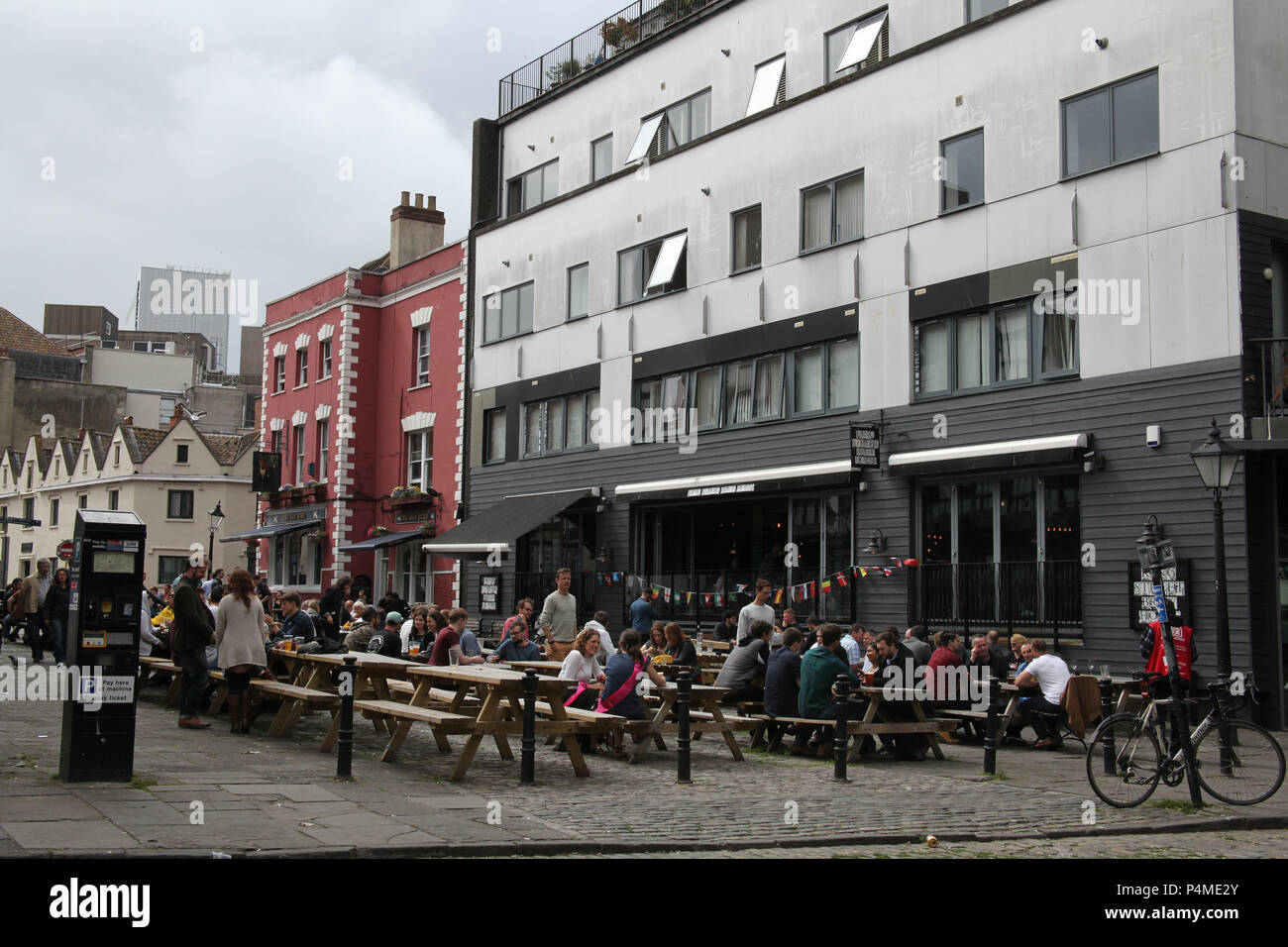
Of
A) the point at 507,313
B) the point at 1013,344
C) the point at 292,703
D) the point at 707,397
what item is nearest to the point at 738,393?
the point at 707,397

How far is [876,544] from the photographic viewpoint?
21.0 m

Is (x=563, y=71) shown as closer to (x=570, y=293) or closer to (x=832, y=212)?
(x=570, y=293)

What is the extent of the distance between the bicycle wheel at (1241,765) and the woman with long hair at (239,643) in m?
9.40

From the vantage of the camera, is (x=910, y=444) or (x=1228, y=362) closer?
(x=1228, y=362)

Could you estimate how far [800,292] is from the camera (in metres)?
23.2

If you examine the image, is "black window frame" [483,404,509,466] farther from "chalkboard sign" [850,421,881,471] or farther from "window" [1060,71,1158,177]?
"window" [1060,71,1158,177]

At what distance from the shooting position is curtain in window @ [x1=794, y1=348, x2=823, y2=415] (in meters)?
22.8

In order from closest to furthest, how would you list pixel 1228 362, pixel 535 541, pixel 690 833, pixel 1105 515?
pixel 690 833 < pixel 1228 362 < pixel 1105 515 < pixel 535 541

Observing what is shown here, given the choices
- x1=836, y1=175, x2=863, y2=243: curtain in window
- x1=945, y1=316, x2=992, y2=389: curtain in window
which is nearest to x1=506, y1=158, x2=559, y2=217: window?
x1=836, y1=175, x2=863, y2=243: curtain in window

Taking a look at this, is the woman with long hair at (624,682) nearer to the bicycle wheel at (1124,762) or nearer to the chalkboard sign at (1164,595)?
the bicycle wheel at (1124,762)

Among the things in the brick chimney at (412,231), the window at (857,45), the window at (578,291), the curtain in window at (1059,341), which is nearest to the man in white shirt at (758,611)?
the curtain in window at (1059,341)

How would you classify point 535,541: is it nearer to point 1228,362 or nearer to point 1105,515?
point 1105,515
